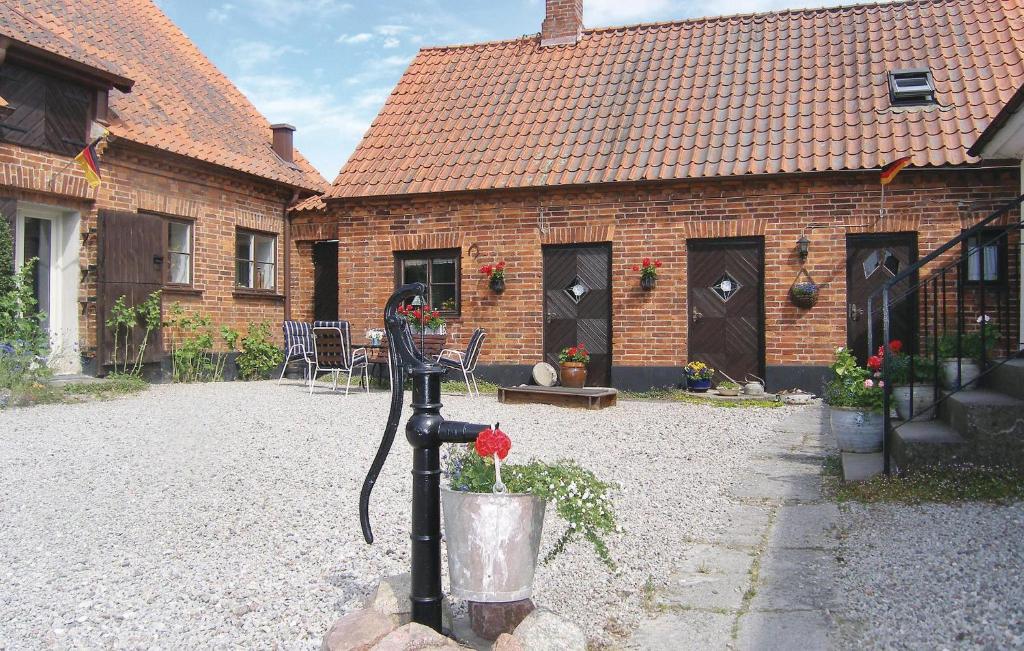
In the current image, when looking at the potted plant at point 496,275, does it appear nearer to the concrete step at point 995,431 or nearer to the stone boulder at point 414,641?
the concrete step at point 995,431

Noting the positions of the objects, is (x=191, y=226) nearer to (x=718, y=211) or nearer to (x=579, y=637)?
(x=718, y=211)

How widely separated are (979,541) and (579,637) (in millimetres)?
2307

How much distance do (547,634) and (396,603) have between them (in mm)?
543

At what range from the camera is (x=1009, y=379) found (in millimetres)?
5609

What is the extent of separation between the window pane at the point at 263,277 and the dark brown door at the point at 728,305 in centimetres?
704

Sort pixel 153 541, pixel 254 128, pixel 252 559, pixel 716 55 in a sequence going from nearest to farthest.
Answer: pixel 252 559 < pixel 153 541 < pixel 716 55 < pixel 254 128

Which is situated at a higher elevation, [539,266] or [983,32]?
[983,32]

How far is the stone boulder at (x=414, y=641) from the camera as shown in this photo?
2.51 metres

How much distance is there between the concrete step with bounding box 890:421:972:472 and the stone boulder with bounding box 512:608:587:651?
336 centimetres

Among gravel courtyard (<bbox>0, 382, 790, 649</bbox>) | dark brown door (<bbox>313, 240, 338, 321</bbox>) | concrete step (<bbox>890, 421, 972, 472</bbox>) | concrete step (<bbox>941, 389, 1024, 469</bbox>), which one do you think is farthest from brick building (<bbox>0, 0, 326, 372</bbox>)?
concrete step (<bbox>941, 389, 1024, 469</bbox>)

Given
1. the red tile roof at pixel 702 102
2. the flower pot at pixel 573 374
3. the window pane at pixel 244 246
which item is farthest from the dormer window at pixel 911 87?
the window pane at pixel 244 246

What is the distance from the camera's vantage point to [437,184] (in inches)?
498

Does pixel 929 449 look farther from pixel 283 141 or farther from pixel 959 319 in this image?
pixel 283 141

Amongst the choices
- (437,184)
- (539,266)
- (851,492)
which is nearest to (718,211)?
(539,266)
